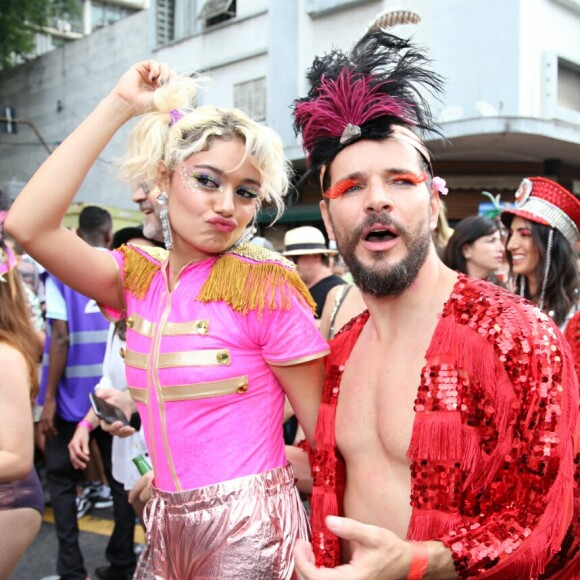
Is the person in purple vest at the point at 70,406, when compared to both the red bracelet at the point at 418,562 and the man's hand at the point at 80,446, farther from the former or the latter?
the red bracelet at the point at 418,562

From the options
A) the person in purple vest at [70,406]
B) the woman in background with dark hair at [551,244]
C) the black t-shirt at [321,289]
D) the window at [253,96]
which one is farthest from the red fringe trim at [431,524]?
the window at [253,96]

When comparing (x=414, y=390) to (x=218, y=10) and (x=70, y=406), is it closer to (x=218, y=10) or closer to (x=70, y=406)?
(x=70, y=406)

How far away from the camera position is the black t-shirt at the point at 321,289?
510 cm

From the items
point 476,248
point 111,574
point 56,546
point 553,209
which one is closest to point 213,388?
point 553,209

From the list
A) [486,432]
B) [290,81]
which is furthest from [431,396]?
[290,81]

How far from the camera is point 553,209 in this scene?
11.6 feet

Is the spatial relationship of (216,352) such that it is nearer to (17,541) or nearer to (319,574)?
(319,574)

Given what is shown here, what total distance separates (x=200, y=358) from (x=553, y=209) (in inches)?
97.0

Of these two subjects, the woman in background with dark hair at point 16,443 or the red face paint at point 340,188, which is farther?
the woman in background with dark hair at point 16,443

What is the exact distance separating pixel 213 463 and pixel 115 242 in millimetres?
2833

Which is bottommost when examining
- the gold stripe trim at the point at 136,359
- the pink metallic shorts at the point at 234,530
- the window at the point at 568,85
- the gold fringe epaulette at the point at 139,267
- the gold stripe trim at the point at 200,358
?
the pink metallic shorts at the point at 234,530

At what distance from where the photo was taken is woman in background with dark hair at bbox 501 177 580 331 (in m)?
3.50

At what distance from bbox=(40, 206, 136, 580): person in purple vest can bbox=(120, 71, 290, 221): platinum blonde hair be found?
242 cm

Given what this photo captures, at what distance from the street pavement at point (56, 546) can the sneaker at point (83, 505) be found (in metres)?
0.05
